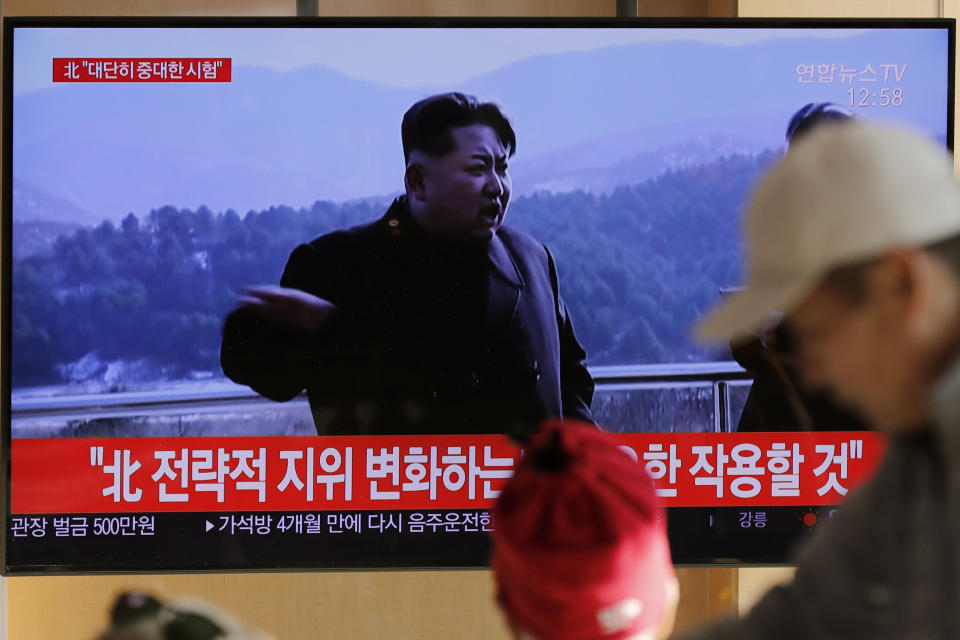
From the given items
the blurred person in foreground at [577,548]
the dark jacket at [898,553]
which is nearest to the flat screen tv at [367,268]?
the blurred person in foreground at [577,548]

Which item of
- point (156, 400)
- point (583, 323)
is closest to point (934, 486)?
point (583, 323)

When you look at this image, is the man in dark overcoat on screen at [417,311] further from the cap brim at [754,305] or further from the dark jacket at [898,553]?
the cap brim at [754,305]

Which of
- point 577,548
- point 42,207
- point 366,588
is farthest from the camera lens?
point 366,588

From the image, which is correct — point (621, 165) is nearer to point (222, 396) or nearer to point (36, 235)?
point (222, 396)

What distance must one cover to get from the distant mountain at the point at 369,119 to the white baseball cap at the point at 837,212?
1.38 meters

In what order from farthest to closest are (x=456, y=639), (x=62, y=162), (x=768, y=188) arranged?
(x=456, y=639) → (x=62, y=162) → (x=768, y=188)

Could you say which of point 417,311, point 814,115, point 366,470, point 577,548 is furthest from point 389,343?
point 577,548

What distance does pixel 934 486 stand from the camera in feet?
3.10

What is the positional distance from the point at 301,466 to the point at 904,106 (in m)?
1.54

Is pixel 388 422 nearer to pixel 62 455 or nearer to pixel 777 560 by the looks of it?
pixel 62 455

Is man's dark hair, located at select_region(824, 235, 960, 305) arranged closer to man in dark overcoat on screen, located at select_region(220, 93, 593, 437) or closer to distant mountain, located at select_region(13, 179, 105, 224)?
man in dark overcoat on screen, located at select_region(220, 93, 593, 437)

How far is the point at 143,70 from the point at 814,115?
146 centimetres

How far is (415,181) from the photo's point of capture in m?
2.23

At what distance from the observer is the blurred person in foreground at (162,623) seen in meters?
1.02
